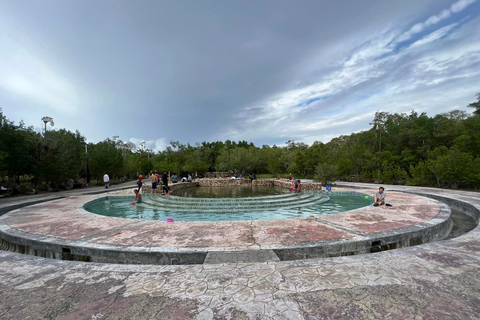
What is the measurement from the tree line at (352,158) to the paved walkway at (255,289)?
47.4 feet

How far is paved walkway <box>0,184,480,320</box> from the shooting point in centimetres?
272

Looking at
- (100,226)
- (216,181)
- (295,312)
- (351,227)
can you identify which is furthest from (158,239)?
(216,181)

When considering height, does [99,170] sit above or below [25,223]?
above

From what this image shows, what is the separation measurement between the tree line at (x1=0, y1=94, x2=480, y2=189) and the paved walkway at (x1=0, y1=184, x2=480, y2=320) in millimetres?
14432

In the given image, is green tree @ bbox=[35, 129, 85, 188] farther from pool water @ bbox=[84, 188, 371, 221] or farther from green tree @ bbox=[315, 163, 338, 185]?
green tree @ bbox=[315, 163, 338, 185]

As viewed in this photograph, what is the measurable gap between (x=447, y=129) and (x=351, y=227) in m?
27.5

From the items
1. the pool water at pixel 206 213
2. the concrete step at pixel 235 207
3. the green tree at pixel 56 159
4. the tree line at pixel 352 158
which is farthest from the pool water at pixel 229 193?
the green tree at pixel 56 159

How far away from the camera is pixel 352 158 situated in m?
26.3

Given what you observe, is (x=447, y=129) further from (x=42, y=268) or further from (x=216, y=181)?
(x=42, y=268)

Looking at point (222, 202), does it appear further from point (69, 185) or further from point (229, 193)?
point (69, 185)

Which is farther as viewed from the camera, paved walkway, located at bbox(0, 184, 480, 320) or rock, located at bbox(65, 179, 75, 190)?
rock, located at bbox(65, 179, 75, 190)

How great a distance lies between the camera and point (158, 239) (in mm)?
5492

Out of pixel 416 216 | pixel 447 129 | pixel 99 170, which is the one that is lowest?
→ pixel 416 216

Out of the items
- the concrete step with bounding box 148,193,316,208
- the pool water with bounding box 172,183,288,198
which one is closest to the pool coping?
the concrete step with bounding box 148,193,316,208
